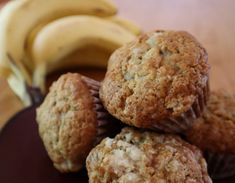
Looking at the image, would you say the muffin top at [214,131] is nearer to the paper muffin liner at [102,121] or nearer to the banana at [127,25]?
the paper muffin liner at [102,121]

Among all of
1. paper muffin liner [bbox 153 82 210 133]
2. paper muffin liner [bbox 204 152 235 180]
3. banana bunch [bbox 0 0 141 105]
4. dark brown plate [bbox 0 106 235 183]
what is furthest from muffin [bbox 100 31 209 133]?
banana bunch [bbox 0 0 141 105]

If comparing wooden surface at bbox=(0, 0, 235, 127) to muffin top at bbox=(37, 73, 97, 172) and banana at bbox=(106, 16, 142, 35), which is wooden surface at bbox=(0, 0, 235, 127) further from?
muffin top at bbox=(37, 73, 97, 172)

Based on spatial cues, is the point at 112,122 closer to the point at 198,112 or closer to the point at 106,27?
the point at 198,112

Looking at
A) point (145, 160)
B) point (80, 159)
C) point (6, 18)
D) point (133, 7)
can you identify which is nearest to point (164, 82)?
point (145, 160)

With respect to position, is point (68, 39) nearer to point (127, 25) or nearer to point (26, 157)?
point (127, 25)

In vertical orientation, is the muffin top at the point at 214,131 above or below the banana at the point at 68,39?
below

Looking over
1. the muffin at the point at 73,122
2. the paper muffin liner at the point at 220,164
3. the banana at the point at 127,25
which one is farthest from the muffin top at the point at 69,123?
the banana at the point at 127,25

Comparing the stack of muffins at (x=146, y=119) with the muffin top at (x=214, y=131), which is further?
the muffin top at (x=214, y=131)

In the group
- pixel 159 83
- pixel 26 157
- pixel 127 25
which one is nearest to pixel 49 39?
pixel 127 25
